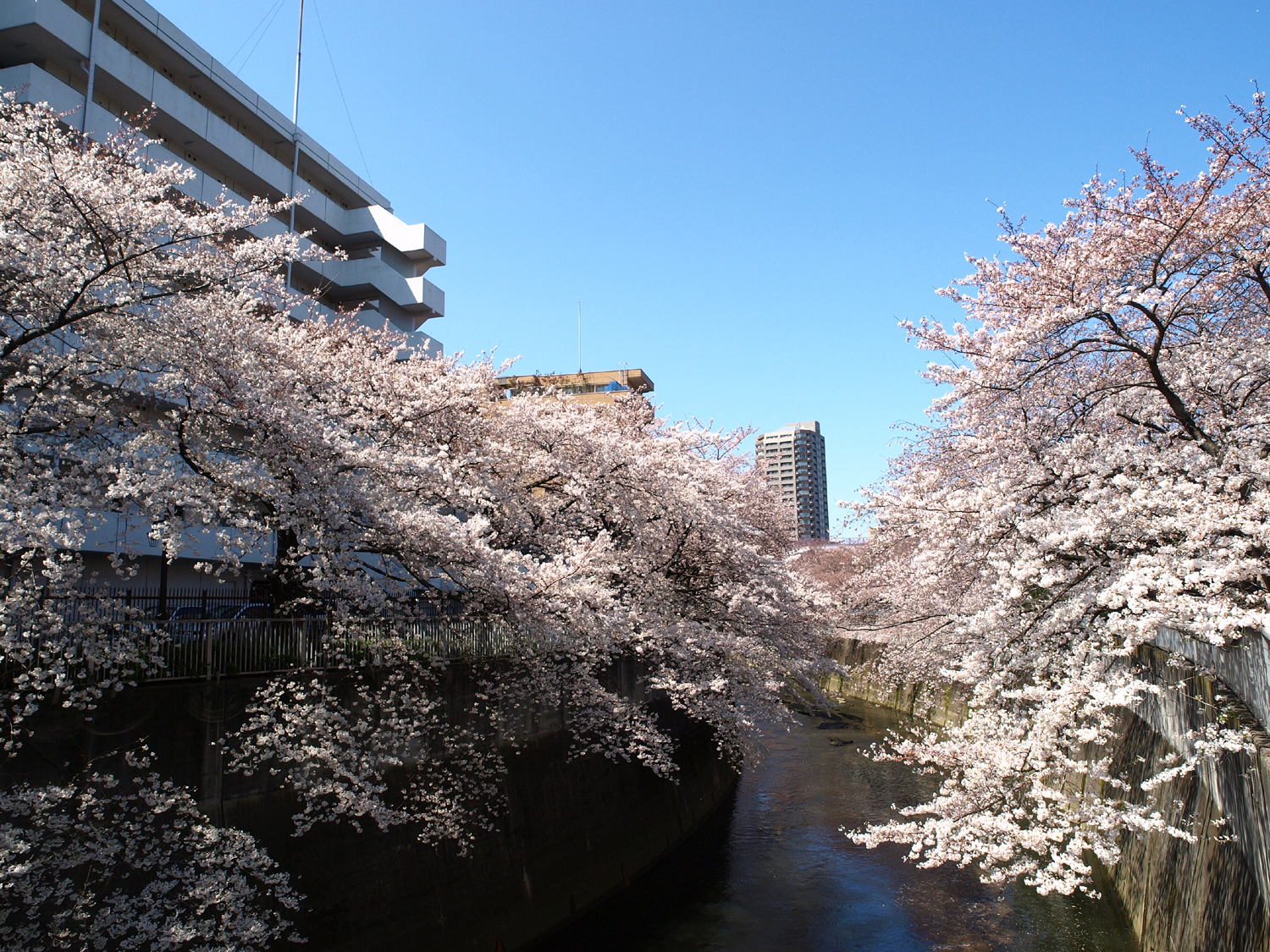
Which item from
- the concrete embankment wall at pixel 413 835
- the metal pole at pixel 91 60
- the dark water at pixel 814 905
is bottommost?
the dark water at pixel 814 905

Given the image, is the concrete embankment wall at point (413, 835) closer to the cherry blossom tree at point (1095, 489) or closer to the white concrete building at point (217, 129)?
the cherry blossom tree at point (1095, 489)

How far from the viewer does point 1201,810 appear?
34.8 ft

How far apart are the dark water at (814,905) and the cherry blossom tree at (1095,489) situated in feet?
12.7

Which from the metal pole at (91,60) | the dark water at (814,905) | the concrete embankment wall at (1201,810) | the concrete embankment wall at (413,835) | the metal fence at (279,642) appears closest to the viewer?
the concrete embankment wall at (1201,810)

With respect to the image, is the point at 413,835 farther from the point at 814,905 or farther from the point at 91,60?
the point at 91,60

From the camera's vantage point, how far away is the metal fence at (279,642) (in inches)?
410

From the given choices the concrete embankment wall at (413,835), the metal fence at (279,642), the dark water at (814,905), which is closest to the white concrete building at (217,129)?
the metal fence at (279,642)

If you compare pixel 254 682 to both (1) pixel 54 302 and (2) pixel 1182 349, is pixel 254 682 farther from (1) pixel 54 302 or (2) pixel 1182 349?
(2) pixel 1182 349

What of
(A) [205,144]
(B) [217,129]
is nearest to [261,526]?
(A) [205,144]

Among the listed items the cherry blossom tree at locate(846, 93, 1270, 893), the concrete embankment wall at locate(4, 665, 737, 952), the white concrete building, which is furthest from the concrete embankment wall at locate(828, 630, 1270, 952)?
the white concrete building

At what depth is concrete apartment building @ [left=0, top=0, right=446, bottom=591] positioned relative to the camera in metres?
24.0

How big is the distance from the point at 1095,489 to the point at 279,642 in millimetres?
11197

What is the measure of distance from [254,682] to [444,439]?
6889 mm

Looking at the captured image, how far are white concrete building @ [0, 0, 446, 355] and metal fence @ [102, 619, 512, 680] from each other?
11.1m
